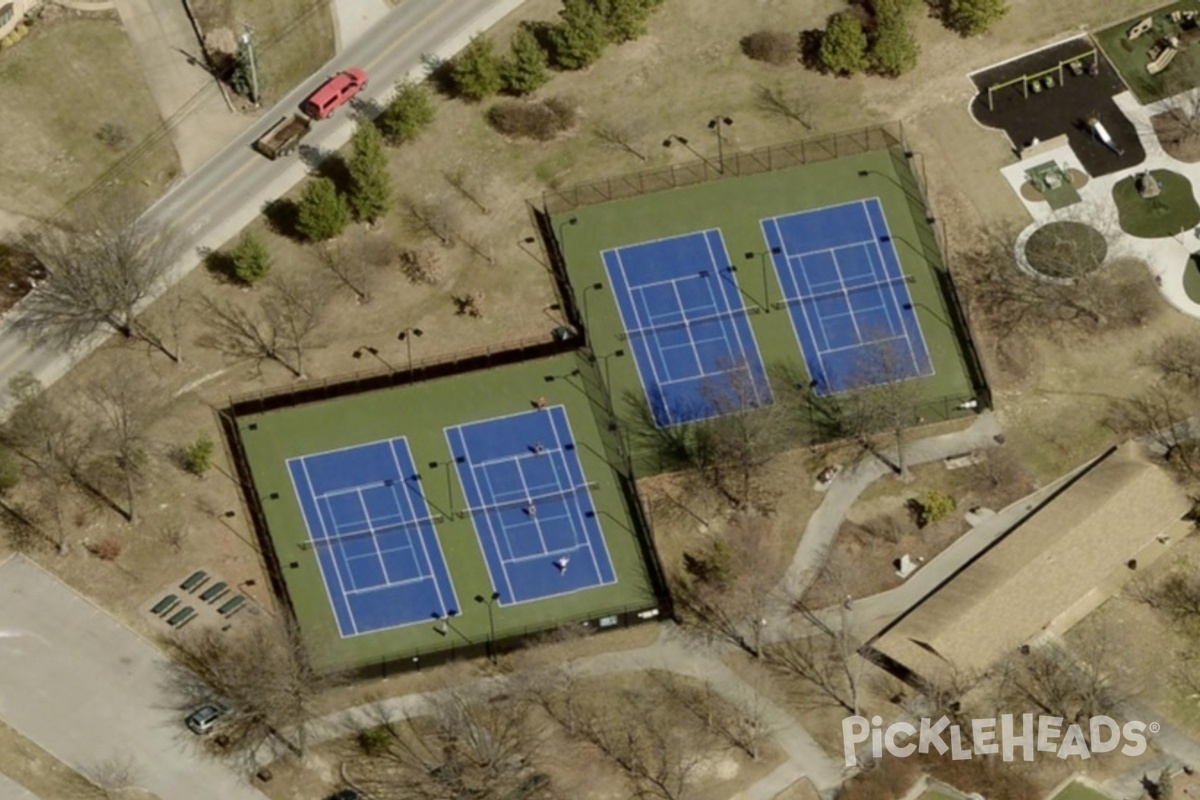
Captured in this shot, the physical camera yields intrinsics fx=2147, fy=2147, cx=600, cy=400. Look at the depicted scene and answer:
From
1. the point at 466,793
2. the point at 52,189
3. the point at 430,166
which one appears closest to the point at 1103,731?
the point at 466,793

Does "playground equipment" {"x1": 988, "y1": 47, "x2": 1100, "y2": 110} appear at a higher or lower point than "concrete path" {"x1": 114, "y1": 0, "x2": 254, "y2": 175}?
lower

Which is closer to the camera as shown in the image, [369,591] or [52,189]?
[369,591]

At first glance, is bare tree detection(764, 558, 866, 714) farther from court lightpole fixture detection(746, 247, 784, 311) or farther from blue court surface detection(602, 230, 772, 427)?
court lightpole fixture detection(746, 247, 784, 311)

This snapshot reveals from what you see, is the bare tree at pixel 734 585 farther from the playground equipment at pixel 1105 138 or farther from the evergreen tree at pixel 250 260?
the playground equipment at pixel 1105 138

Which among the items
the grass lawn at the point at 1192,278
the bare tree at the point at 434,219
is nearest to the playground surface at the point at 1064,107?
the grass lawn at the point at 1192,278

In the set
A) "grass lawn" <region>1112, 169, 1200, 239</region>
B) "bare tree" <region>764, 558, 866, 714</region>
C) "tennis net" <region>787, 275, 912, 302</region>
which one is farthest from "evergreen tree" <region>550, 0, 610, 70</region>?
"bare tree" <region>764, 558, 866, 714</region>

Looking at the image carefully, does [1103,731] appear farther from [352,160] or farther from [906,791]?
[352,160]
